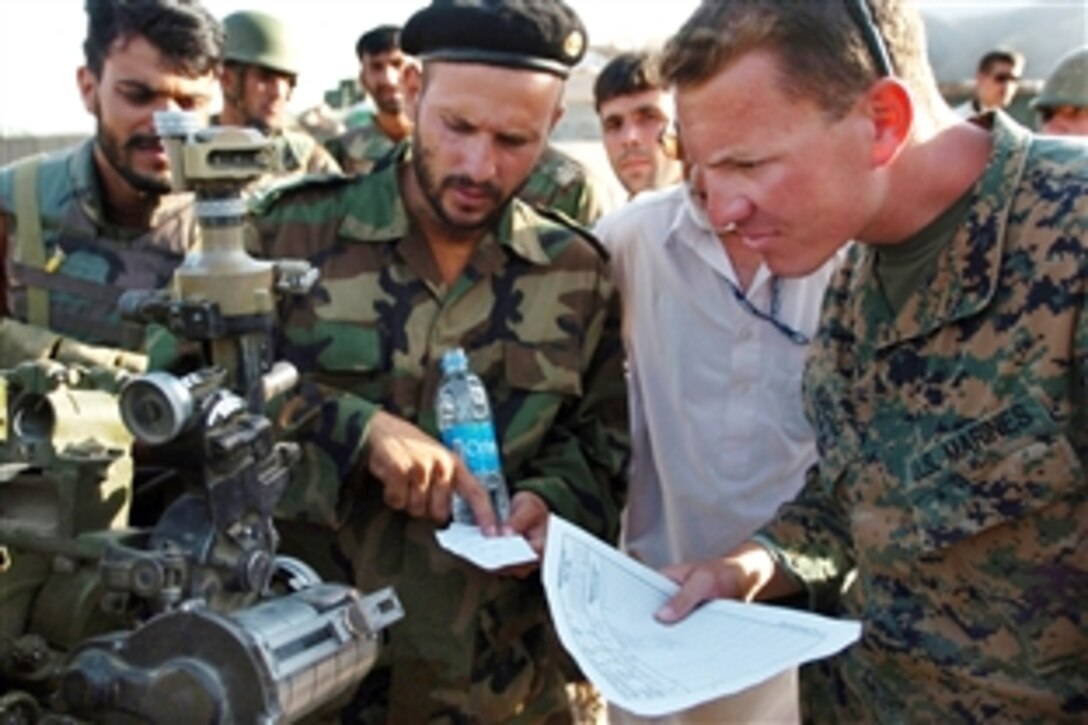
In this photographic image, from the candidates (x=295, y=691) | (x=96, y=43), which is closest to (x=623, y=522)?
(x=295, y=691)

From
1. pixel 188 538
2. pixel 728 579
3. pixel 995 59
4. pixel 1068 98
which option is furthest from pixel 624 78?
pixel 995 59

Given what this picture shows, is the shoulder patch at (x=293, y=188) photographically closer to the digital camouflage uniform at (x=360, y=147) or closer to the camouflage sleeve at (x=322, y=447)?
the camouflage sleeve at (x=322, y=447)

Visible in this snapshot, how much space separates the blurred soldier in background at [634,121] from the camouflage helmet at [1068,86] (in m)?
3.56

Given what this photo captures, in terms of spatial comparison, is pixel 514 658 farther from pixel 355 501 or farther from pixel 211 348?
pixel 211 348

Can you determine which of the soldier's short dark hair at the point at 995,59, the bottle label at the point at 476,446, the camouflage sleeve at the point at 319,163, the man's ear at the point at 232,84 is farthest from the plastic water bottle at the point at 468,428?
the soldier's short dark hair at the point at 995,59

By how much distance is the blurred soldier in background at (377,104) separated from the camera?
25.2ft

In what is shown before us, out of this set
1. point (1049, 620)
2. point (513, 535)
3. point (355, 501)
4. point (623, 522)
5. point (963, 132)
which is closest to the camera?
point (1049, 620)

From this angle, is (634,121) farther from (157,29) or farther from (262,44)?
(262,44)

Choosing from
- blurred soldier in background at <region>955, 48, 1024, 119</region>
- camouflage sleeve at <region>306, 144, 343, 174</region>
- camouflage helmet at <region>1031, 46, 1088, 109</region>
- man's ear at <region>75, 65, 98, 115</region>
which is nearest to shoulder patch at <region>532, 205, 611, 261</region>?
man's ear at <region>75, 65, 98, 115</region>

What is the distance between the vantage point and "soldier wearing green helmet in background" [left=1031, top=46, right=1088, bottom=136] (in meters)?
7.50

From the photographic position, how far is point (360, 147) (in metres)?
7.73

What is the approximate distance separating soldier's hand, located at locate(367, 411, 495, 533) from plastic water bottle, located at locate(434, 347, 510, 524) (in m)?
0.04

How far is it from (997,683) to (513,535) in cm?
94

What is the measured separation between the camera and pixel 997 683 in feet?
6.86
